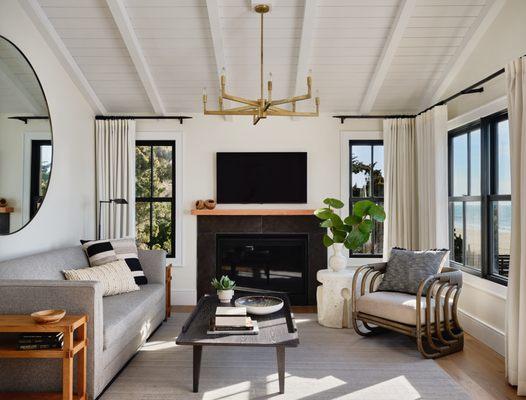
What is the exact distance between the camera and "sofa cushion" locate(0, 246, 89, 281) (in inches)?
121

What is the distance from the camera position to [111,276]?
3844mm

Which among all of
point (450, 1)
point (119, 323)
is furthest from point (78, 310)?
point (450, 1)

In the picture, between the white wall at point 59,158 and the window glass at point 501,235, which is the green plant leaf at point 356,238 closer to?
the window glass at point 501,235

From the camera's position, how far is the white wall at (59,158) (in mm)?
3721

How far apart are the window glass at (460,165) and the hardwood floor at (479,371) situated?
1.58 metres

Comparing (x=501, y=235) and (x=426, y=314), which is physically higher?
(x=501, y=235)

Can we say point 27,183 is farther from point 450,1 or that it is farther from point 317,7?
point 450,1

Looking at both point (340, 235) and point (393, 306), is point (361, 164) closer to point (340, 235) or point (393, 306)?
point (340, 235)

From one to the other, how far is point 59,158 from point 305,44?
2745mm

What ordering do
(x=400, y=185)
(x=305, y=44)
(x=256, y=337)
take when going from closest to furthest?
1. (x=256, y=337)
2. (x=305, y=44)
3. (x=400, y=185)

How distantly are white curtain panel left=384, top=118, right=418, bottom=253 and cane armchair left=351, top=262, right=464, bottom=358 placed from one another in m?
1.26

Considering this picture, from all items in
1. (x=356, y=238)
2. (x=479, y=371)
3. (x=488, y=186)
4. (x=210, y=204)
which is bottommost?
(x=479, y=371)

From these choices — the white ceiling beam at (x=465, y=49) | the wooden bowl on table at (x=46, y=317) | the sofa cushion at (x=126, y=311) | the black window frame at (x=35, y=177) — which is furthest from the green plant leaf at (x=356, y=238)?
the black window frame at (x=35, y=177)

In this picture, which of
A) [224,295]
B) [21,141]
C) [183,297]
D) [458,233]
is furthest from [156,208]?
[458,233]
